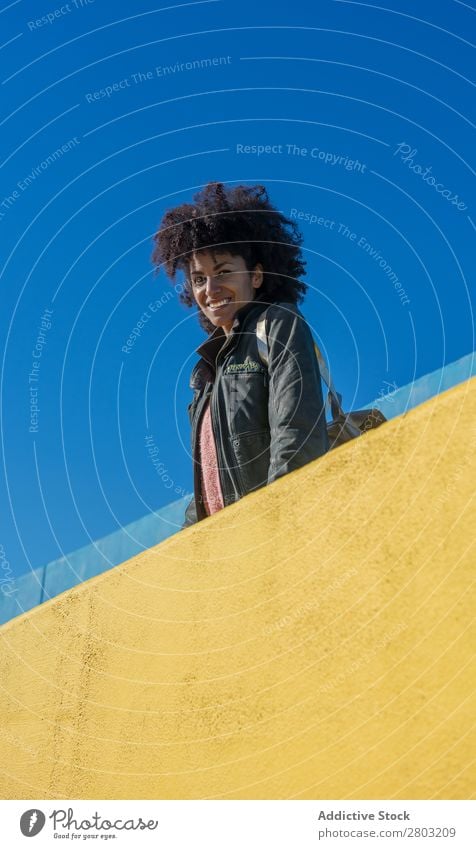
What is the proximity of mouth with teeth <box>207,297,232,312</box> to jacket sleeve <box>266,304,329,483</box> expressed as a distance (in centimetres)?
27

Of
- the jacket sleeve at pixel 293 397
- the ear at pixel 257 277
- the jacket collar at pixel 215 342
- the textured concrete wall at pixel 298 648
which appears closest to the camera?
the textured concrete wall at pixel 298 648

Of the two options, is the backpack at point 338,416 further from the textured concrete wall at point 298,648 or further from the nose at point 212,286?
the textured concrete wall at point 298,648

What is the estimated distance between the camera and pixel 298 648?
6.64ft

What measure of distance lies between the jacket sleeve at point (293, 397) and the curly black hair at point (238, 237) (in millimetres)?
417

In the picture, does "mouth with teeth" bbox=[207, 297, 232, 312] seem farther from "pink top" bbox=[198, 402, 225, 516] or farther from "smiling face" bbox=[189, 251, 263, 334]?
"pink top" bbox=[198, 402, 225, 516]

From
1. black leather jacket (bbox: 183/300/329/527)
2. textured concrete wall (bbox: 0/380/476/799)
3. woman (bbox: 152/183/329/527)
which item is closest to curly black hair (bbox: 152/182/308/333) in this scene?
woman (bbox: 152/183/329/527)

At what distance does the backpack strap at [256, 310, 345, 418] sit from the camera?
2.84m

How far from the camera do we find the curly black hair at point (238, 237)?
3.33 m

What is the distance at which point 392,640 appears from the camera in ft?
5.98

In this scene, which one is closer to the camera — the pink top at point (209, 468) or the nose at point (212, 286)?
the pink top at point (209, 468)

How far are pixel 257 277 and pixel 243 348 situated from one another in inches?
17.4

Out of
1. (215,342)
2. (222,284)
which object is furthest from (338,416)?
(222,284)

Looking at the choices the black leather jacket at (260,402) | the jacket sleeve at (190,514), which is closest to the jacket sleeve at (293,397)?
the black leather jacket at (260,402)

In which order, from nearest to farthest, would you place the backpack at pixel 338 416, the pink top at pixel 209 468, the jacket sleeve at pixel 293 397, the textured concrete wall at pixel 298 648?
the textured concrete wall at pixel 298 648 < the jacket sleeve at pixel 293 397 < the backpack at pixel 338 416 < the pink top at pixel 209 468
